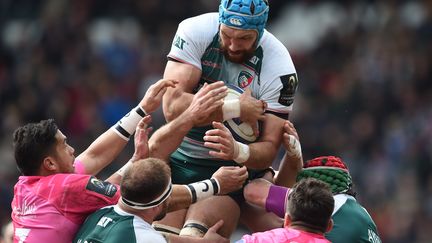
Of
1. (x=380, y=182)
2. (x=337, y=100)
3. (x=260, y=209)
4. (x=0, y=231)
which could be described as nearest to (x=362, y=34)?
(x=337, y=100)

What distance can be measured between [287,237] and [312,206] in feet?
0.79

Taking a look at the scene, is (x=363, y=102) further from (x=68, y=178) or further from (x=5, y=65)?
(x=68, y=178)

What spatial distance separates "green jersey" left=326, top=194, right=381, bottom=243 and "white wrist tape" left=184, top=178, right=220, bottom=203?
83 cm

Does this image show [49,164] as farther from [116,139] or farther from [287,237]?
[287,237]

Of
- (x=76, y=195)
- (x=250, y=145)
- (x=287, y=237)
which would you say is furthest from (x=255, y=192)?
(x=76, y=195)

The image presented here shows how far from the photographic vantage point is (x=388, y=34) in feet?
59.6

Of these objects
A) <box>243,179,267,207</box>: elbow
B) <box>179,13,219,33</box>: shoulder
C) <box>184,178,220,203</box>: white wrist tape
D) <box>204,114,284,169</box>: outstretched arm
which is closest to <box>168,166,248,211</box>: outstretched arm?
<box>184,178,220,203</box>: white wrist tape

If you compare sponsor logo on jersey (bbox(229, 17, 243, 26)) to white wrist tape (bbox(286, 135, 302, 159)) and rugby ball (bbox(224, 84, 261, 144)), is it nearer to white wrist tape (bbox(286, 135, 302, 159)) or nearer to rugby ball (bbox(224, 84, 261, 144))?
rugby ball (bbox(224, 84, 261, 144))

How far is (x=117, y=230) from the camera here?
7242 mm

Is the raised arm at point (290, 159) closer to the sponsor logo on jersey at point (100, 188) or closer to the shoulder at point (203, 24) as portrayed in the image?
the shoulder at point (203, 24)

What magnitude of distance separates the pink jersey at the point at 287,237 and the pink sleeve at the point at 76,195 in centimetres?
104

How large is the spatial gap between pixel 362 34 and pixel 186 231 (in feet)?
34.6

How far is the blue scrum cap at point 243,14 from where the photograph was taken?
8.29 m

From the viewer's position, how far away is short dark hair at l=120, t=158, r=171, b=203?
720cm
